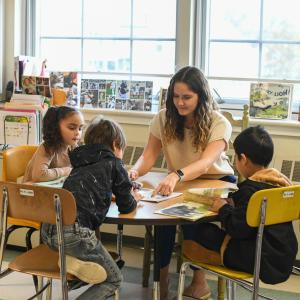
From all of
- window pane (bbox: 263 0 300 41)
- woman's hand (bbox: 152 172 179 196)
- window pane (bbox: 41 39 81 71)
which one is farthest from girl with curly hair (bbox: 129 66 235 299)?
window pane (bbox: 41 39 81 71)

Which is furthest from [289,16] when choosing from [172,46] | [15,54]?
[15,54]

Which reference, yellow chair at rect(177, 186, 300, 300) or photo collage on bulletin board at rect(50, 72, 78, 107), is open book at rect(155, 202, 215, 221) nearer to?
yellow chair at rect(177, 186, 300, 300)

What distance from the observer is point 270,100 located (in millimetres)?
3477

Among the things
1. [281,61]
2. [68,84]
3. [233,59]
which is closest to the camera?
[281,61]

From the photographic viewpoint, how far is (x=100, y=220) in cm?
199

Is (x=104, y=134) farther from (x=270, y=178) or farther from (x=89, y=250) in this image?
(x=270, y=178)

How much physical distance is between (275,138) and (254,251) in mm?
1458

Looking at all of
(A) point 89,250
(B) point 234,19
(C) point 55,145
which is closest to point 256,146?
(A) point 89,250

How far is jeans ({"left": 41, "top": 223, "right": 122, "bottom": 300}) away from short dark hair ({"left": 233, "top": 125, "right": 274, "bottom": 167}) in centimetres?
67

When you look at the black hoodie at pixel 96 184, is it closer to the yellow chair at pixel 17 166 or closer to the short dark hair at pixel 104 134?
the short dark hair at pixel 104 134

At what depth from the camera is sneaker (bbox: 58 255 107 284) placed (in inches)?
79.5

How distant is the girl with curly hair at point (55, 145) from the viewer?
2.69 metres

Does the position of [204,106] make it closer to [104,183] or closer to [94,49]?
[104,183]

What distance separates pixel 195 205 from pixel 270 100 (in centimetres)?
154
